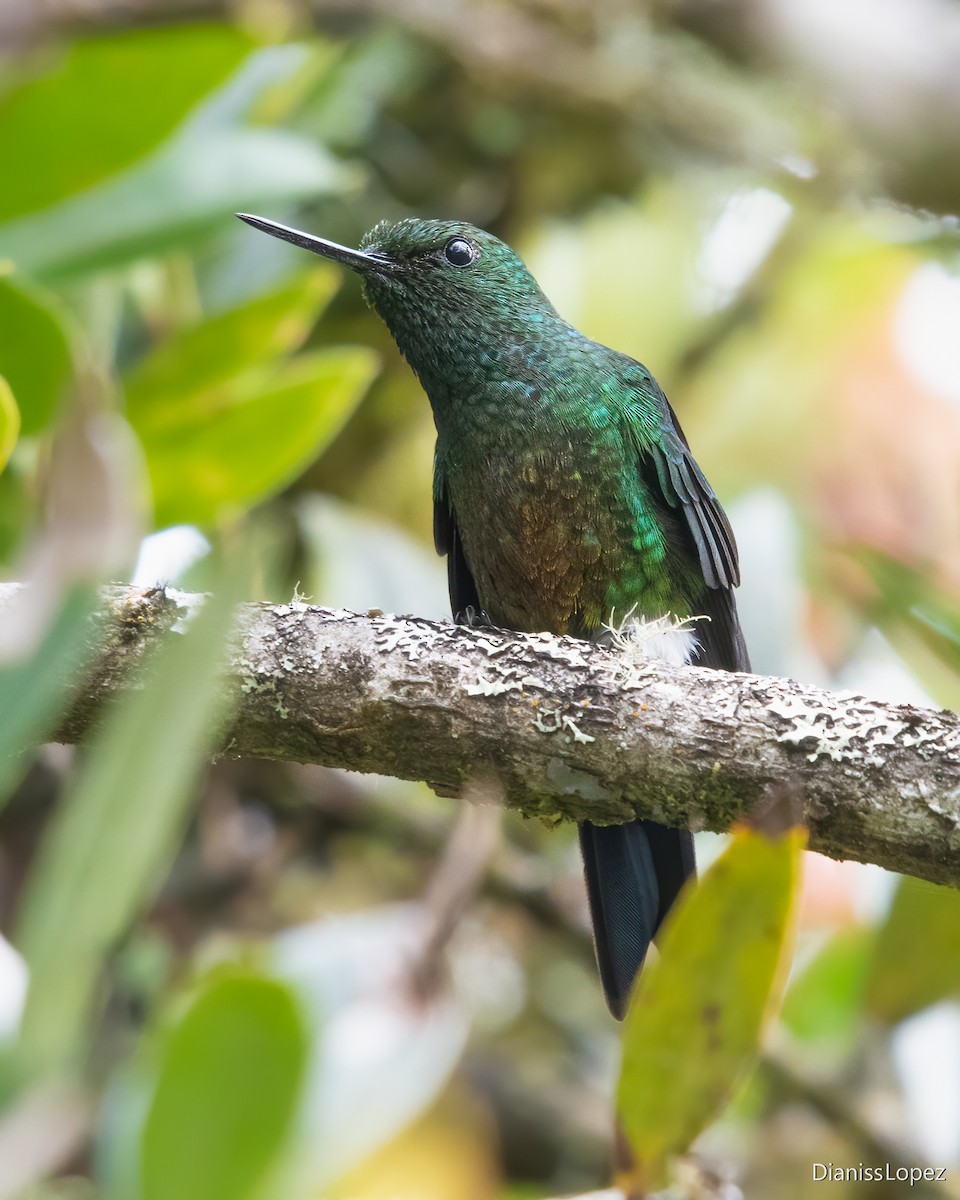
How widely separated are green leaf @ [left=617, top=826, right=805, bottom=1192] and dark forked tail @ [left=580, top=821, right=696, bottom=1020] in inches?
51.0

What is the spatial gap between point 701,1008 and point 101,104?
8.07 feet

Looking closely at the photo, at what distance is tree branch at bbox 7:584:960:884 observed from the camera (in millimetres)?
2113

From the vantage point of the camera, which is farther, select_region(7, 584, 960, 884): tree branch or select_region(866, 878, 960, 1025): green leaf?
select_region(866, 878, 960, 1025): green leaf

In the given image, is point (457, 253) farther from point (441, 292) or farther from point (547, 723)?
point (547, 723)

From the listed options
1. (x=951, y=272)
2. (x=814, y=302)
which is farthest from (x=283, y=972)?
(x=814, y=302)

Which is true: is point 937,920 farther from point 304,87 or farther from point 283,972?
point 304,87

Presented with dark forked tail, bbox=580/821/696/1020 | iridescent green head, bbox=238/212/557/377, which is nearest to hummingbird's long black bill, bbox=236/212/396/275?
iridescent green head, bbox=238/212/557/377

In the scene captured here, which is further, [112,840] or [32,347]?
[32,347]

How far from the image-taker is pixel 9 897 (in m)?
3.72

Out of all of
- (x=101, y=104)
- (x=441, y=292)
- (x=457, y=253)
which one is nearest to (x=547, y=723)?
(x=441, y=292)

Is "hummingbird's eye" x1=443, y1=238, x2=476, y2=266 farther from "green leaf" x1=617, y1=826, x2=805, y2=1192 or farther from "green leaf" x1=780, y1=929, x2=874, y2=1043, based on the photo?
"green leaf" x1=617, y1=826, x2=805, y2=1192

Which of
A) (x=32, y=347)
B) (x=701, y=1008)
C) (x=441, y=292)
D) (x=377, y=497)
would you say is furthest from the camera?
(x=377, y=497)

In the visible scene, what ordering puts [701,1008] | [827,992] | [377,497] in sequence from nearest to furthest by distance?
1. [701,1008]
2. [827,992]
3. [377,497]

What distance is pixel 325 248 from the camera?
325 centimetres
